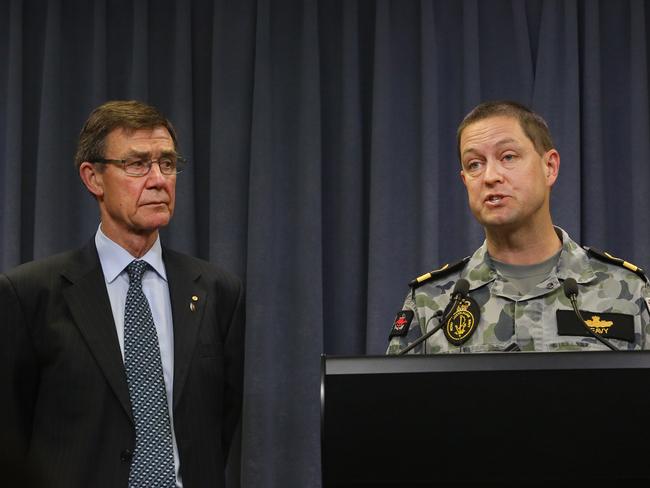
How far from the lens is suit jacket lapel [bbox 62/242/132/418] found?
2.08 metres

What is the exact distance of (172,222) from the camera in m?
3.40

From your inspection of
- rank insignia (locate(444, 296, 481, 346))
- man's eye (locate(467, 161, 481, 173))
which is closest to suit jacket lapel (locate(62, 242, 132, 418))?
rank insignia (locate(444, 296, 481, 346))

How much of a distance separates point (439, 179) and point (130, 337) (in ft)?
5.37

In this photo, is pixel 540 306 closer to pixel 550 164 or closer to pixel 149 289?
pixel 550 164

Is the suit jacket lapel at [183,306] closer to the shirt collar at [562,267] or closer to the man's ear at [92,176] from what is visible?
the man's ear at [92,176]

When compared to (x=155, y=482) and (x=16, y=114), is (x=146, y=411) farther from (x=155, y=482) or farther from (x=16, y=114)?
(x=16, y=114)

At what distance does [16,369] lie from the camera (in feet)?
6.86

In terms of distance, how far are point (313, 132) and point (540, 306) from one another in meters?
1.62

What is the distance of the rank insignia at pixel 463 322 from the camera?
193 centimetres

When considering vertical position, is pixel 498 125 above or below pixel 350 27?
below

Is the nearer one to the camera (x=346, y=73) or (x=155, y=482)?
(x=155, y=482)

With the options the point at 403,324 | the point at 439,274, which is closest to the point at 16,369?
the point at 403,324

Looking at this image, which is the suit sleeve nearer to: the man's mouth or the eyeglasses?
the eyeglasses

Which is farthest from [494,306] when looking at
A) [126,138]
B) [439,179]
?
[439,179]
